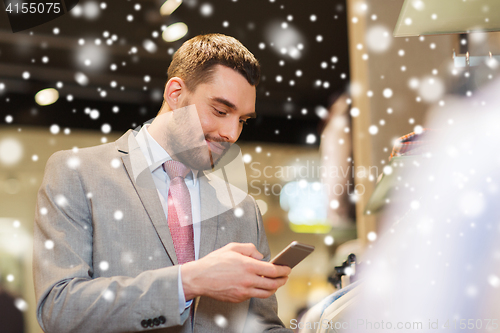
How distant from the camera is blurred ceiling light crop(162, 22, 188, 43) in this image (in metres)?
2.12

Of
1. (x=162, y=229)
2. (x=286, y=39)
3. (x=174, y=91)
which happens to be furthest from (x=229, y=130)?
(x=286, y=39)

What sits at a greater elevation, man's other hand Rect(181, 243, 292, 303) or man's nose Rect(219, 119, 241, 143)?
man's nose Rect(219, 119, 241, 143)

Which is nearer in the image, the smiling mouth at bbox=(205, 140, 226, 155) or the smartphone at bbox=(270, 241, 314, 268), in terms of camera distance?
the smartphone at bbox=(270, 241, 314, 268)

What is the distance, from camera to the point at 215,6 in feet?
6.56

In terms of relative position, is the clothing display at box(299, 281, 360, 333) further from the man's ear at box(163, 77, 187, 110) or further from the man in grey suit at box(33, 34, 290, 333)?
the man's ear at box(163, 77, 187, 110)

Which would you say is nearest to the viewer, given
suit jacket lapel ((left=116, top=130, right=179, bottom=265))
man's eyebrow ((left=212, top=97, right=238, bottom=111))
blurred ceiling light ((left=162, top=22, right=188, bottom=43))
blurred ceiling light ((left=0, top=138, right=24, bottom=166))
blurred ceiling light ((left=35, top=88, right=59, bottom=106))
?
suit jacket lapel ((left=116, top=130, right=179, bottom=265))

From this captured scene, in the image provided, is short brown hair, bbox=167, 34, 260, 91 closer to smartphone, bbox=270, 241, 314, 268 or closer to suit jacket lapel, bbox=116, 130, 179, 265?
suit jacket lapel, bbox=116, 130, 179, 265

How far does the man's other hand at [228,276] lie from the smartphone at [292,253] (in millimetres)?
25

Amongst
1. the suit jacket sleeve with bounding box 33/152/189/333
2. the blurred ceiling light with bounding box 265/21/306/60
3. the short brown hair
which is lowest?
the suit jacket sleeve with bounding box 33/152/189/333

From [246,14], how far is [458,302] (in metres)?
1.65

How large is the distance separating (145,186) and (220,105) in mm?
360

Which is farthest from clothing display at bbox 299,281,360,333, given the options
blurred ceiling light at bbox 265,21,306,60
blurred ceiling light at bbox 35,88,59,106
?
blurred ceiling light at bbox 35,88,59,106

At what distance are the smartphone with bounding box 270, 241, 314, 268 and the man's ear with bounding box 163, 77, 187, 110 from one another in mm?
650

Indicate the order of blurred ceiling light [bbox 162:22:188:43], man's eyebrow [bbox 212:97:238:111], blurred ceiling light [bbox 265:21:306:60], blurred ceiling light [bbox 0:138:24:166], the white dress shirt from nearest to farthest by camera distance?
the white dress shirt < man's eyebrow [bbox 212:97:238:111] < blurred ceiling light [bbox 265:21:306:60] < blurred ceiling light [bbox 162:22:188:43] < blurred ceiling light [bbox 0:138:24:166]
